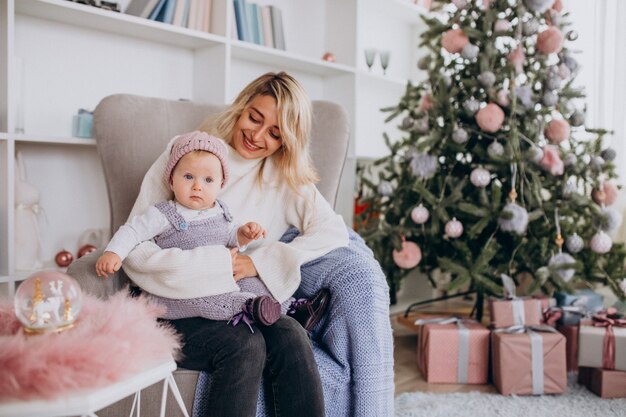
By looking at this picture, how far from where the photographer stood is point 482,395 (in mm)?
2215

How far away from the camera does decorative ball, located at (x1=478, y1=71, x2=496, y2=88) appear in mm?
2527

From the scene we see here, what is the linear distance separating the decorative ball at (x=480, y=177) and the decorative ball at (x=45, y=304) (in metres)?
1.86

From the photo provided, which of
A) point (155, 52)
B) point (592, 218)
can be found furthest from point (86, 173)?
point (592, 218)

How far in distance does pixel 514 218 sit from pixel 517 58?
0.68 metres

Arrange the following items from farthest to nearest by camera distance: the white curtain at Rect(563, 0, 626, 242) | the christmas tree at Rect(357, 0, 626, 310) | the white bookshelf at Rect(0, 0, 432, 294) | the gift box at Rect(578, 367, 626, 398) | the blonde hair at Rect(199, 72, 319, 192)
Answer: the white curtain at Rect(563, 0, 626, 242) < the christmas tree at Rect(357, 0, 626, 310) < the gift box at Rect(578, 367, 626, 398) < the white bookshelf at Rect(0, 0, 432, 294) < the blonde hair at Rect(199, 72, 319, 192)

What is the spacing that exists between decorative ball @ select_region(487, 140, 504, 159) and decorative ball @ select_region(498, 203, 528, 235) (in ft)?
0.69

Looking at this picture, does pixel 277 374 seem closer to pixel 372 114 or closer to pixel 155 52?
pixel 155 52

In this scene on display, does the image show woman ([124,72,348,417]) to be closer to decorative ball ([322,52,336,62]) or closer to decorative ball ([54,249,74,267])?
decorative ball ([54,249,74,267])

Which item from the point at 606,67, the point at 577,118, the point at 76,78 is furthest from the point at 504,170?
the point at 76,78

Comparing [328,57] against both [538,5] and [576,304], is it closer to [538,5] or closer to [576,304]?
[538,5]

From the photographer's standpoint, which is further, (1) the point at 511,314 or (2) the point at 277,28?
(2) the point at 277,28

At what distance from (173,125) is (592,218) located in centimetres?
177

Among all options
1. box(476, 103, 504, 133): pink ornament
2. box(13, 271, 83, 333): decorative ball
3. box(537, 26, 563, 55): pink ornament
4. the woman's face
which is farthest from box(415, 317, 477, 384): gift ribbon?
box(13, 271, 83, 333): decorative ball

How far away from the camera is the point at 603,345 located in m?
2.20
